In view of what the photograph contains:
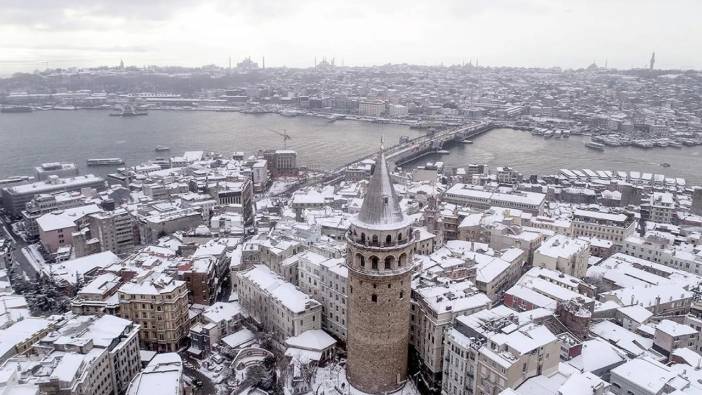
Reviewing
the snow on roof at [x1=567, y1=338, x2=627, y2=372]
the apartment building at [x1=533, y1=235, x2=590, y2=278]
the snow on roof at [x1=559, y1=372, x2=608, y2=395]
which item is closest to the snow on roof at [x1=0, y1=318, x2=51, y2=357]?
the snow on roof at [x1=559, y1=372, x2=608, y2=395]

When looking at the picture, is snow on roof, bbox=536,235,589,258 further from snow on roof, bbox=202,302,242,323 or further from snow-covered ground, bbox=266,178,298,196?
snow-covered ground, bbox=266,178,298,196

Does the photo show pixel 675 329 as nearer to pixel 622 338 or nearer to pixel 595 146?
pixel 622 338

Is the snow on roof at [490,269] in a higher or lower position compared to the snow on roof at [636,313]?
higher

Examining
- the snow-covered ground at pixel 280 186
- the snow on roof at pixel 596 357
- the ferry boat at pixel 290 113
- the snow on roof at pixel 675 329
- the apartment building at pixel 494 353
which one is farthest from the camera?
the ferry boat at pixel 290 113

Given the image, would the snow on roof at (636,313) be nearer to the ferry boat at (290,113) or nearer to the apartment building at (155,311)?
the apartment building at (155,311)

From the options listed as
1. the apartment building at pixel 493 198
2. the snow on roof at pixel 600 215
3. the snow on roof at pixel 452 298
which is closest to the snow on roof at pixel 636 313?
the snow on roof at pixel 452 298

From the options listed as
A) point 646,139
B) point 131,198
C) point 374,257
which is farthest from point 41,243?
point 646,139

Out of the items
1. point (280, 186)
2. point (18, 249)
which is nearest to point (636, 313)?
point (280, 186)

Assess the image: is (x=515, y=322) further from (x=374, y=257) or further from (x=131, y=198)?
(x=131, y=198)
